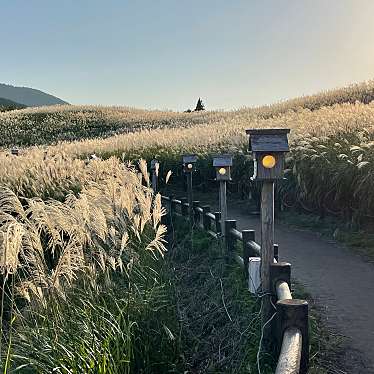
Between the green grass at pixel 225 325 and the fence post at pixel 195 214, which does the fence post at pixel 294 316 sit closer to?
the green grass at pixel 225 325

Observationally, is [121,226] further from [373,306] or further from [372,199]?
[372,199]

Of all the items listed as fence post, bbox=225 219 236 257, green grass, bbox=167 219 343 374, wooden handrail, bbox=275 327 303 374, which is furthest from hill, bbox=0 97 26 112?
wooden handrail, bbox=275 327 303 374

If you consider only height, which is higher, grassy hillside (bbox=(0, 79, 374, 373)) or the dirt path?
grassy hillside (bbox=(0, 79, 374, 373))

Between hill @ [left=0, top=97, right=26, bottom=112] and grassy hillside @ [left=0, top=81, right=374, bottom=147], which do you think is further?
hill @ [left=0, top=97, right=26, bottom=112]

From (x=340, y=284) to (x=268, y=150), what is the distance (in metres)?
2.65

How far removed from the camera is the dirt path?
15.5ft

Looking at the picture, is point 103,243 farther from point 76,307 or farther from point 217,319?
point 76,307

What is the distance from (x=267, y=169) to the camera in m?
4.54

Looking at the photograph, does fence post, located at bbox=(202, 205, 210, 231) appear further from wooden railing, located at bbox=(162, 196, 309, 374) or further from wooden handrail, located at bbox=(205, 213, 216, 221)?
wooden railing, located at bbox=(162, 196, 309, 374)

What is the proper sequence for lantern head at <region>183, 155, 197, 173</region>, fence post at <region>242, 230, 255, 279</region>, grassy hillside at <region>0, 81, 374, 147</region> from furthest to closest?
grassy hillside at <region>0, 81, 374, 147</region> < lantern head at <region>183, 155, 197, 173</region> < fence post at <region>242, 230, 255, 279</region>

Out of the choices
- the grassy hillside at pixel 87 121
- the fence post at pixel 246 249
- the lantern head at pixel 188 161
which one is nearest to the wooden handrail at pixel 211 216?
the lantern head at pixel 188 161

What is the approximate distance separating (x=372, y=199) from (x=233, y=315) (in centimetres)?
440

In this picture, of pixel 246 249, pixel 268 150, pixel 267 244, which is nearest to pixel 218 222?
pixel 246 249

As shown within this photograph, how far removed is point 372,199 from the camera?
904 cm
